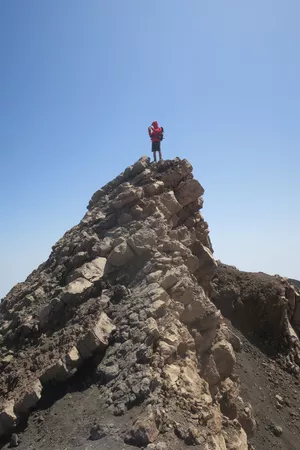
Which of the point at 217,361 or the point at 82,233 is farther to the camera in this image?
the point at 82,233

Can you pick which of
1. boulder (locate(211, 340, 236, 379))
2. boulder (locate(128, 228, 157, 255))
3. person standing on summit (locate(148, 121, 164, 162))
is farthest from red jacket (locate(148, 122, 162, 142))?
boulder (locate(211, 340, 236, 379))

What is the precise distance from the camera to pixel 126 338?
14141mm

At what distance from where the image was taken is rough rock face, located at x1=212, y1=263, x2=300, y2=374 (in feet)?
115

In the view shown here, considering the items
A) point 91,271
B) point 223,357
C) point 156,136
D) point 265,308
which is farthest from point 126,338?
point 265,308

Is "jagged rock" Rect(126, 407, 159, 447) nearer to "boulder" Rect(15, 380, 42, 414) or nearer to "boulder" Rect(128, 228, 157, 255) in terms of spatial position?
"boulder" Rect(15, 380, 42, 414)

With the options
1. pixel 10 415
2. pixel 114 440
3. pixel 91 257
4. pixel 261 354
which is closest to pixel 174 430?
pixel 114 440

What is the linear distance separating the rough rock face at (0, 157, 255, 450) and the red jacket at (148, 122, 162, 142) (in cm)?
290

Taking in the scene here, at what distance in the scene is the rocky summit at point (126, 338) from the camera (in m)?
11.3

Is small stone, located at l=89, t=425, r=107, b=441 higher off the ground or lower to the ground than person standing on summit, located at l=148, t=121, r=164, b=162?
lower

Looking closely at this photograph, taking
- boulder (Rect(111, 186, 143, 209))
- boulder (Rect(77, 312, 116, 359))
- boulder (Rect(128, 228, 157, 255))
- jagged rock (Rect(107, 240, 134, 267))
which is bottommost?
boulder (Rect(77, 312, 116, 359))

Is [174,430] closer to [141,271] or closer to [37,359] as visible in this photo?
[37,359]

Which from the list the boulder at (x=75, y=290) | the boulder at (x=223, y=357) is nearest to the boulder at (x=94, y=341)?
the boulder at (x=75, y=290)

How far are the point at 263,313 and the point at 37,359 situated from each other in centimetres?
2743

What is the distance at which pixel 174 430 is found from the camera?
34.2 ft
